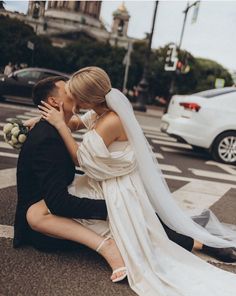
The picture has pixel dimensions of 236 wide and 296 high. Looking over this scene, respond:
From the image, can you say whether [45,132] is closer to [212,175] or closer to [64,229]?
[64,229]

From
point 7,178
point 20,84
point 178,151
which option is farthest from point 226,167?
point 20,84

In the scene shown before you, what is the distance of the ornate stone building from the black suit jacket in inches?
2000

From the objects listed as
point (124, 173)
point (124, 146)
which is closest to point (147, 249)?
point (124, 173)

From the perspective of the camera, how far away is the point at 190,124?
8.53m

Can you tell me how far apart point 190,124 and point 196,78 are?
120ft

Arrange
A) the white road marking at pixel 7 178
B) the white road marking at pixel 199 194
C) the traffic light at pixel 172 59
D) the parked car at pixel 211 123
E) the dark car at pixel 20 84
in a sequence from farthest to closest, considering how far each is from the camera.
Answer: the traffic light at pixel 172 59 < the dark car at pixel 20 84 < the parked car at pixel 211 123 < the white road marking at pixel 199 194 < the white road marking at pixel 7 178

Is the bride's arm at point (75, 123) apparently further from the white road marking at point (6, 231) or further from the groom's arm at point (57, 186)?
the white road marking at point (6, 231)

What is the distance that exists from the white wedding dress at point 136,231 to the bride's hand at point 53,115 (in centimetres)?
19

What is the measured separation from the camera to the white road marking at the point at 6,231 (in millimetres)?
3301

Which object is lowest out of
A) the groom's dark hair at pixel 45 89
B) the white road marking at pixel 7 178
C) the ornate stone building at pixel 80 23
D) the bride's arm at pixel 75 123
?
the white road marking at pixel 7 178

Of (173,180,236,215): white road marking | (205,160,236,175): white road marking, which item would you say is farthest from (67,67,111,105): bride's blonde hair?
(205,160,236,175): white road marking

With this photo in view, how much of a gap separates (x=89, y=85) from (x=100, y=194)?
2.38 ft

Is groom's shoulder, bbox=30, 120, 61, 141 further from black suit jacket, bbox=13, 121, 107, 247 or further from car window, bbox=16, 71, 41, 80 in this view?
car window, bbox=16, 71, 41, 80

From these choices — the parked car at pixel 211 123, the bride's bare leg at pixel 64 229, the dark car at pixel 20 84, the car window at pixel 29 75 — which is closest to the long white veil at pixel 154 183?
the bride's bare leg at pixel 64 229
